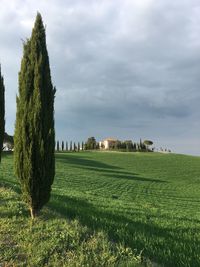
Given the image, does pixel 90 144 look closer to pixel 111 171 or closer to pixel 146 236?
pixel 111 171

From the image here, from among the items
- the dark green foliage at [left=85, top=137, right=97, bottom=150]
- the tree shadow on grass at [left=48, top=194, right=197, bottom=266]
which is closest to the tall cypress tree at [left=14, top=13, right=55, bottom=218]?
the tree shadow on grass at [left=48, top=194, right=197, bottom=266]

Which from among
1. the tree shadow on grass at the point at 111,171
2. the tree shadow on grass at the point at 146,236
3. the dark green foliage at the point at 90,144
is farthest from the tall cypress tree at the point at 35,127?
the dark green foliage at the point at 90,144

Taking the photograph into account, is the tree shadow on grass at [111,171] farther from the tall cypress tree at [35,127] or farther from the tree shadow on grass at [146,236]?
the tall cypress tree at [35,127]

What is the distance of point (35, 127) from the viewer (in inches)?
430

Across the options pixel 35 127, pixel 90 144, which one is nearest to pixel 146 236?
pixel 35 127

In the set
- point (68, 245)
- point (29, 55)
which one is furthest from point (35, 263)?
point (29, 55)

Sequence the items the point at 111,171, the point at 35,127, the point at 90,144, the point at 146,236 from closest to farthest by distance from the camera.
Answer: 1. the point at 146,236
2. the point at 35,127
3. the point at 111,171
4. the point at 90,144

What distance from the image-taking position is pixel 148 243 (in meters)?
9.02

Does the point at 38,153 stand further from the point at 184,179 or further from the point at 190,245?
the point at 184,179

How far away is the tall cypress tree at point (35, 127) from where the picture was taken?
10.8 metres

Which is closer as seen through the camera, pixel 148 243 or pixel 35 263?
pixel 35 263

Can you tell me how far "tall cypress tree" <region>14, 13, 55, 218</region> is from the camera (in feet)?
35.5

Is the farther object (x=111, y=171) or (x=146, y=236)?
(x=111, y=171)

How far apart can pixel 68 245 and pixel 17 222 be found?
2350 millimetres
